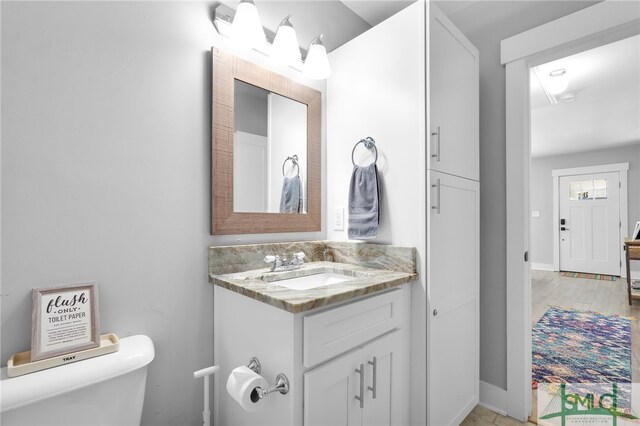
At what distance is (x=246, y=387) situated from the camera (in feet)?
3.01

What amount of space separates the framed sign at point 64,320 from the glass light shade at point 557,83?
3803 mm

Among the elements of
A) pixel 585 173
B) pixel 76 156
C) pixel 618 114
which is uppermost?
pixel 618 114

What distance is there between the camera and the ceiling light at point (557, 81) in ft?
9.25

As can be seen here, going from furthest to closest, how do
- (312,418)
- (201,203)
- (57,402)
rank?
(201,203)
(312,418)
(57,402)

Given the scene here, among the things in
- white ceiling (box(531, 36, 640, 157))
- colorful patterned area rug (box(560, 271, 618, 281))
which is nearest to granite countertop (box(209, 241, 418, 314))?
white ceiling (box(531, 36, 640, 157))

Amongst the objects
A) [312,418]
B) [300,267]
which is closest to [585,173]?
[300,267]

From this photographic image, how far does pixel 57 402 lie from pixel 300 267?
0.96 m

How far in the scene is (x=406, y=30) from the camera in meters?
1.43

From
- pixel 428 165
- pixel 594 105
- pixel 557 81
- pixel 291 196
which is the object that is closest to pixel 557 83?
pixel 557 81

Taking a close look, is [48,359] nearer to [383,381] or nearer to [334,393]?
[334,393]

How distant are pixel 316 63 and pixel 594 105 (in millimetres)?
3971

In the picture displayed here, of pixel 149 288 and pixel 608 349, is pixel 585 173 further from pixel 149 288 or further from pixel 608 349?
pixel 149 288

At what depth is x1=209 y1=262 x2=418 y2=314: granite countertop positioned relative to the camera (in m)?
0.96

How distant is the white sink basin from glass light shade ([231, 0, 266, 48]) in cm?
108
